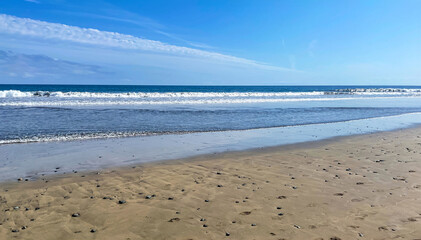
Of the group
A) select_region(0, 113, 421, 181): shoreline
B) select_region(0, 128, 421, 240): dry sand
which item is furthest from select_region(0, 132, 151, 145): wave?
select_region(0, 128, 421, 240): dry sand

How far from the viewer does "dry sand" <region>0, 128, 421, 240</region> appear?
452cm

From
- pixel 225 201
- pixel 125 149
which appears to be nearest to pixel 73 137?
pixel 125 149

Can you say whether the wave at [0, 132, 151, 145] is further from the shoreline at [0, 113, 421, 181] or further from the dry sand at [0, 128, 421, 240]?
the dry sand at [0, 128, 421, 240]

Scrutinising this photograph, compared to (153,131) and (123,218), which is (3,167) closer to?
(123,218)

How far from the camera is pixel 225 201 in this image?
5.68 meters

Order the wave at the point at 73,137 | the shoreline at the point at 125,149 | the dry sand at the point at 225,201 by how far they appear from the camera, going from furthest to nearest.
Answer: the wave at the point at 73,137, the shoreline at the point at 125,149, the dry sand at the point at 225,201

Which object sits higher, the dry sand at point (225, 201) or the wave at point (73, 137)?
the wave at point (73, 137)

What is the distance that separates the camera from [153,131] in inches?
566

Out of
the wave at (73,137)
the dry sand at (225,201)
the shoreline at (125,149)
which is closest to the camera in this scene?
the dry sand at (225,201)

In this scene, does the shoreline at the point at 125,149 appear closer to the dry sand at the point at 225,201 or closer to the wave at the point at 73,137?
the wave at the point at 73,137

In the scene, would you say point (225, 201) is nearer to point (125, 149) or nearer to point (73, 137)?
point (125, 149)

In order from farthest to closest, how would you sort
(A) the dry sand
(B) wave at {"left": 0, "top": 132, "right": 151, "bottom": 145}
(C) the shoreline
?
1. (B) wave at {"left": 0, "top": 132, "right": 151, "bottom": 145}
2. (C) the shoreline
3. (A) the dry sand

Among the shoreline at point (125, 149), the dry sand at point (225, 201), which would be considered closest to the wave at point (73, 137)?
the shoreline at point (125, 149)

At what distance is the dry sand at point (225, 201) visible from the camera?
4520mm
